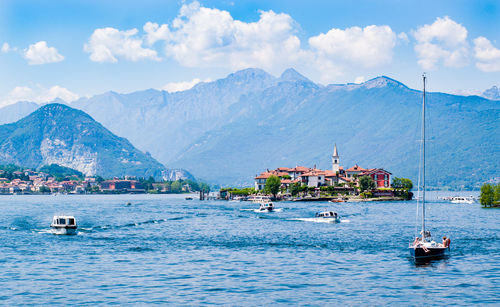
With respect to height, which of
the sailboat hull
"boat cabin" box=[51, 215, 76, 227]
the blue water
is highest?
"boat cabin" box=[51, 215, 76, 227]

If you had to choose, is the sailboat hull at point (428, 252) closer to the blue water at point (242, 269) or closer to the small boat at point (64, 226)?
the blue water at point (242, 269)

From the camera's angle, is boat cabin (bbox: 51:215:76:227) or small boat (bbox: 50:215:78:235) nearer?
small boat (bbox: 50:215:78:235)

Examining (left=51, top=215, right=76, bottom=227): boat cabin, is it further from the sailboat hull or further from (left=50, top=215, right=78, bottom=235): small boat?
the sailboat hull

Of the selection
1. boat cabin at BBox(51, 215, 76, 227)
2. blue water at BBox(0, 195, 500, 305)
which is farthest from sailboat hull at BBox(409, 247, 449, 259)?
boat cabin at BBox(51, 215, 76, 227)

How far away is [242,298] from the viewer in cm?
5181

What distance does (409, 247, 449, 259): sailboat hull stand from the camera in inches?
2840

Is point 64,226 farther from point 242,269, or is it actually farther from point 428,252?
point 428,252

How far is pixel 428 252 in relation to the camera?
7288cm

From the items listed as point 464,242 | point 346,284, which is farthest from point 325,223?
point 346,284

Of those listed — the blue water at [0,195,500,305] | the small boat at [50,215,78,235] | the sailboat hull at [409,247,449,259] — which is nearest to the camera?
the blue water at [0,195,500,305]

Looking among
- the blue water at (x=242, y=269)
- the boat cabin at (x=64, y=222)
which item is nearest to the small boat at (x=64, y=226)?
the boat cabin at (x=64, y=222)

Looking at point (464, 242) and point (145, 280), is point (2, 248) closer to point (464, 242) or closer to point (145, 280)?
point (145, 280)

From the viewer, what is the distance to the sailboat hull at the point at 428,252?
2840 inches

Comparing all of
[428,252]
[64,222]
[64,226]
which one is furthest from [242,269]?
[64,222]
